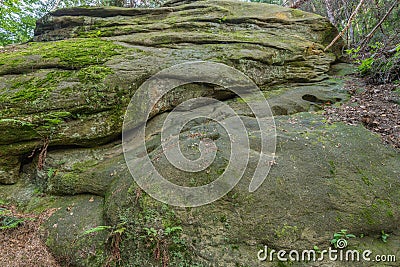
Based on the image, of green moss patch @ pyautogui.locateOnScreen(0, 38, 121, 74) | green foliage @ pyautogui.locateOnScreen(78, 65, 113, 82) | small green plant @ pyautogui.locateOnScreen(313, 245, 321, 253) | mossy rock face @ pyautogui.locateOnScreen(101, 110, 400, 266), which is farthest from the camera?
green moss patch @ pyautogui.locateOnScreen(0, 38, 121, 74)

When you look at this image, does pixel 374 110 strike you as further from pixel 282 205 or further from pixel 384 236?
pixel 282 205

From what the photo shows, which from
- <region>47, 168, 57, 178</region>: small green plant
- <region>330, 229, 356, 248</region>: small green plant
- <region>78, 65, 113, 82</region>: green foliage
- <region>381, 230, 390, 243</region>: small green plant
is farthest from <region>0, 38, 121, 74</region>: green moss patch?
<region>381, 230, 390, 243</region>: small green plant

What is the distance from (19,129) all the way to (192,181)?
3.83 metres

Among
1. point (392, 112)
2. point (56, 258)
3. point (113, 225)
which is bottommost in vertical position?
point (56, 258)

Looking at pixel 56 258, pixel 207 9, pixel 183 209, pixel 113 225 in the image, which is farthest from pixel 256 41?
pixel 56 258

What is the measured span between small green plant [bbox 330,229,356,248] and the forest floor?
7.74 ft

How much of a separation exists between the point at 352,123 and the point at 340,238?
2749mm

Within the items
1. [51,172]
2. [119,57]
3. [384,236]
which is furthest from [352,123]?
[51,172]

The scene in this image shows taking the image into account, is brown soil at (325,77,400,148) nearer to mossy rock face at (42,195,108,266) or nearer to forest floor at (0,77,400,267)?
forest floor at (0,77,400,267)

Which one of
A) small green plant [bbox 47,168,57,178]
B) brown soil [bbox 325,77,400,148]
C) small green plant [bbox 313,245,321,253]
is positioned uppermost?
brown soil [bbox 325,77,400,148]

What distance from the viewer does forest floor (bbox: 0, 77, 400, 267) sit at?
12.4 ft

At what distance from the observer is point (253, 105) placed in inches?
243

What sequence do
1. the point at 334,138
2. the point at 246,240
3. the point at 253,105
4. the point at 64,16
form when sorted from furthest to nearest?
the point at 64,16
the point at 253,105
the point at 334,138
the point at 246,240

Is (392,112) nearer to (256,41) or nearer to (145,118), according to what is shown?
(256,41)
